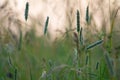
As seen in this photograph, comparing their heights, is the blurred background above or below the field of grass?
above

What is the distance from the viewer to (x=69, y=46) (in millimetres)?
1458

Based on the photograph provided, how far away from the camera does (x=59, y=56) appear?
1521mm

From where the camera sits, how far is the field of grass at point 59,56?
0.92 metres

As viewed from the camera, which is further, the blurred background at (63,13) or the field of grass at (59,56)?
the blurred background at (63,13)

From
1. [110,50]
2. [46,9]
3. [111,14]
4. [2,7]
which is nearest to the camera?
[110,50]

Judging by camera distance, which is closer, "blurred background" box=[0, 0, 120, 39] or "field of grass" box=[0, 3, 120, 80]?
"field of grass" box=[0, 3, 120, 80]

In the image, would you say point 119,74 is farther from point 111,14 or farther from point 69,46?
point 69,46

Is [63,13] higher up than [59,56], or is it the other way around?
[63,13]

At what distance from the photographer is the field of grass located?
3.02 feet

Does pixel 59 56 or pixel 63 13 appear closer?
pixel 59 56

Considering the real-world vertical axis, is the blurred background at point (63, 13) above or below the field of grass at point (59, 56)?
above

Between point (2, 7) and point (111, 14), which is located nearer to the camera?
point (111, 14)

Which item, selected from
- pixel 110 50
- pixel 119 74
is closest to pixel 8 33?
pixel 119 74

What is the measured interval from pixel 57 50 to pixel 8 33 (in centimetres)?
21
